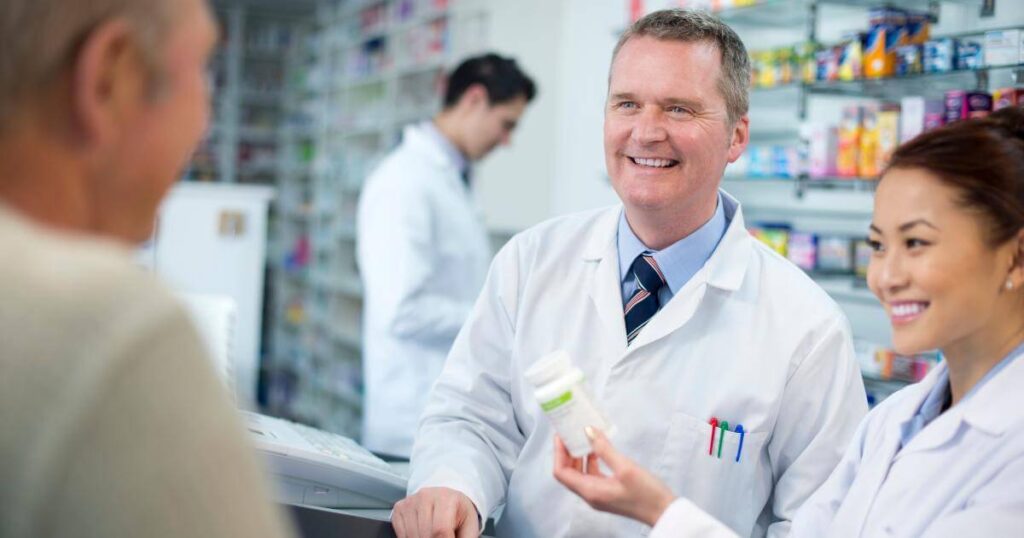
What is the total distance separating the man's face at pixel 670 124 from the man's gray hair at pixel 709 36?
1cm

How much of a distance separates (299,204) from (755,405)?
344 inches

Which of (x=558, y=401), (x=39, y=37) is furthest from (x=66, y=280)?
(x=558, y=401)

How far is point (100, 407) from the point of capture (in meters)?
0.52

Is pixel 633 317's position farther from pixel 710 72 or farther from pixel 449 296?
pixel 449 296

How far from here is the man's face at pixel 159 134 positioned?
683mm

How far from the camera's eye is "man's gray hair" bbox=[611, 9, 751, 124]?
5.83 feet

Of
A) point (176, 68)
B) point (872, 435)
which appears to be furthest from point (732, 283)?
point (176, 68)

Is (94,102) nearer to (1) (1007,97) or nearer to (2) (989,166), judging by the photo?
(2) (989,166)

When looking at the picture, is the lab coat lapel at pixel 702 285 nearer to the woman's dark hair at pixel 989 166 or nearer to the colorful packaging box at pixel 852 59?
the woman's dark hair at pixel 989 166

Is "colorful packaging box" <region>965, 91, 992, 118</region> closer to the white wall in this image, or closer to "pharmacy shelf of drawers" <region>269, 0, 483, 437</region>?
the white wall

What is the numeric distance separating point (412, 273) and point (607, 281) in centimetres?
170

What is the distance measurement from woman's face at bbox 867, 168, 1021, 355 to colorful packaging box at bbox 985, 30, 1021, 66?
4.19 ft

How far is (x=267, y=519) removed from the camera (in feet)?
2.02

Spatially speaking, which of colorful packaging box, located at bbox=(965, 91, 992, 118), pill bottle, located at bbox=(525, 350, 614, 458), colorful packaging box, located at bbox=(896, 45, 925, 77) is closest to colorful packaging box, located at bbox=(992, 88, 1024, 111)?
colorful packaging box, located at bbox=(965, 91, 992, 118)
